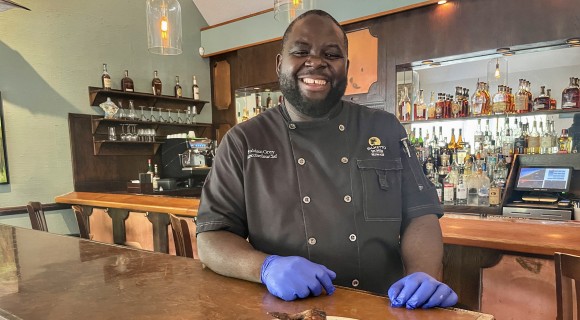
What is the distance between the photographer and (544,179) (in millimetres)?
3043

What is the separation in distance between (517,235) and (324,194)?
0.94m

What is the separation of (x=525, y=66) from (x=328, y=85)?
11.4 feet

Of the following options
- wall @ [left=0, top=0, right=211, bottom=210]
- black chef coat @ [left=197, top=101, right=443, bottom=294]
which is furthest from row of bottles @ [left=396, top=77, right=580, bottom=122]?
wall @ [left=0, top=0, right=211, bottom=210]

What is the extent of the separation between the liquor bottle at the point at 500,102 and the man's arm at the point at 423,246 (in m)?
2.60

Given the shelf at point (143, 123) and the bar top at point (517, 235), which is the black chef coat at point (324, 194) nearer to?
the bar top at point (517, 235)

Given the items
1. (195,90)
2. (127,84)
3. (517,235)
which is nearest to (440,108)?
(517,235)

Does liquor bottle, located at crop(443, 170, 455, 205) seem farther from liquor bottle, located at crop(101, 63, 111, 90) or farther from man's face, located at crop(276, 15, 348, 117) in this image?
liquor bottle, located at crop(101, 63, 111, 90)

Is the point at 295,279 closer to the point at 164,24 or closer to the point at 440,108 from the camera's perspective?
the point at 164,24

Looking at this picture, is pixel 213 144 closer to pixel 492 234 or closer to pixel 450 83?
pixel 450 83

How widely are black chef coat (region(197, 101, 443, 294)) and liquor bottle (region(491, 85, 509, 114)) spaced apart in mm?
2522

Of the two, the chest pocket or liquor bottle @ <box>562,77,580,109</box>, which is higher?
liquor bottle @ <box>562,77,580,109</box>

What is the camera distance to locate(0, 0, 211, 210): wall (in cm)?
385

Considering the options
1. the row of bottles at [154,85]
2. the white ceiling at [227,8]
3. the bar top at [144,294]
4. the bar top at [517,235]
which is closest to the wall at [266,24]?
the white ceiling at [227,8]

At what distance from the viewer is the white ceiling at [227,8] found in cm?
506
